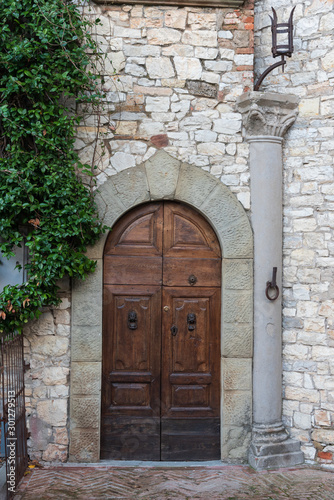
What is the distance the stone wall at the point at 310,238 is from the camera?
4.81 meters

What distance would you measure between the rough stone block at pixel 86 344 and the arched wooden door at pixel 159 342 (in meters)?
0.14

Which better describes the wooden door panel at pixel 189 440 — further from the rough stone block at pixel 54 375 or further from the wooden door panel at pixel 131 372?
the rough stone block at pixel 54 375

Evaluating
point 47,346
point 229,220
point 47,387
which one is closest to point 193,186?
point 229,220

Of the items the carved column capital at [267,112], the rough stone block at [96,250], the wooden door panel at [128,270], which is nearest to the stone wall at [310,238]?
the carved column capital at [267,112]

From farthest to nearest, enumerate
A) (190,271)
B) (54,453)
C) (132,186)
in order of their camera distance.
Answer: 1. (190,271)
2. (132,186)
3. (54,453)

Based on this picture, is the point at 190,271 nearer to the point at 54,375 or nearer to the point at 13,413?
the point at 54,375

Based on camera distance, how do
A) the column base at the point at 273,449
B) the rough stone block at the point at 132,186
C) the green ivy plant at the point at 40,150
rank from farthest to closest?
1. the rough stone block at the point at 132,186
2. the column base at the point at 273,449
3. the green ivy plant at the point at 40,150

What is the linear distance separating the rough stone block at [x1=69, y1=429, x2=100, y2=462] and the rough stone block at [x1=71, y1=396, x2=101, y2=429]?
2.2 inches

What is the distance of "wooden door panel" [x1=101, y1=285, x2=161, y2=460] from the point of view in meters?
4.81

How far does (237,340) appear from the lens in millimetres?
4809

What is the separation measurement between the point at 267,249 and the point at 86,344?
1873mm

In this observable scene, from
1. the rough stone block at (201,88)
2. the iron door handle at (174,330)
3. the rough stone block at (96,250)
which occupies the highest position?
the rough stone block at (201,88)

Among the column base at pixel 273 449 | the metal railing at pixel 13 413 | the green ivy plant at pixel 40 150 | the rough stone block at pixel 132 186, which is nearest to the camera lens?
the metal railing at pixel 13 413

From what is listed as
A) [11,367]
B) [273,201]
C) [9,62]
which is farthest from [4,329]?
[273,201]
